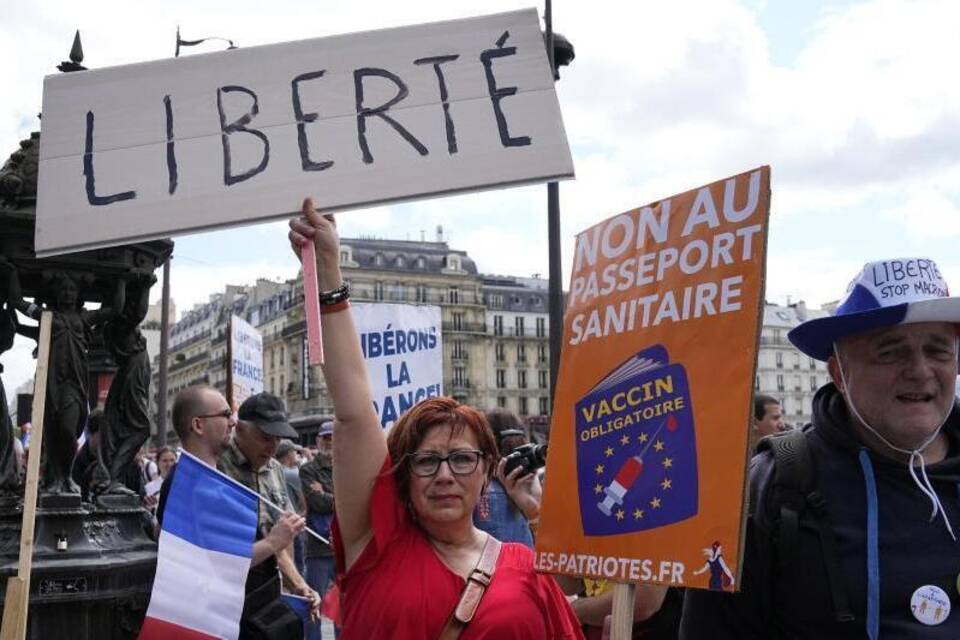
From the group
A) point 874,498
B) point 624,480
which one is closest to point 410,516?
point 624,480

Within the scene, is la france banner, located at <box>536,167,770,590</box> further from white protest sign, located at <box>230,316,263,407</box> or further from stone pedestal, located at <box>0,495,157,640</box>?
white protest sign, located at <box>230,316,263,407</box>

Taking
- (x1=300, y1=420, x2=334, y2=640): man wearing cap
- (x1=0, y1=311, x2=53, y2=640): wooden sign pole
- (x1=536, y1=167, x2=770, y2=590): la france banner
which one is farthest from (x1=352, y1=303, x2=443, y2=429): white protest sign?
(x1=536, y1=167, x2=770, y2=590): la france banner

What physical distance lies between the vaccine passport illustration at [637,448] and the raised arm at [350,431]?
1.79 feet

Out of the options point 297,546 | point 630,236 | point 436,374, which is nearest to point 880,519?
point 630,236

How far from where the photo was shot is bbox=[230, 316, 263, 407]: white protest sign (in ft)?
34.7

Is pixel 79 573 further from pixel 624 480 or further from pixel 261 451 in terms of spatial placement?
pixel 624 480

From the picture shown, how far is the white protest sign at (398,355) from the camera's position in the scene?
773 centimetres

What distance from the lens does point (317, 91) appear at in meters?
3.11

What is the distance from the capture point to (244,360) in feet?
35.7

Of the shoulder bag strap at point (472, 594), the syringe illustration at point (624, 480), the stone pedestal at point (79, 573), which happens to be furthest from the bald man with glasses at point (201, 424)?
the syringe illustration at point (624, 480)

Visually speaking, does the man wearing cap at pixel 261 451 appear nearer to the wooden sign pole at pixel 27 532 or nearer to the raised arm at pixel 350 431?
the wooden sign pole at pixel 27 532

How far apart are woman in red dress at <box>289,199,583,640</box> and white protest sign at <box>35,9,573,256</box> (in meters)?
0.32

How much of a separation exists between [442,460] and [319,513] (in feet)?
18.8

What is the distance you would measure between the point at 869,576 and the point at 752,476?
1.25ft
